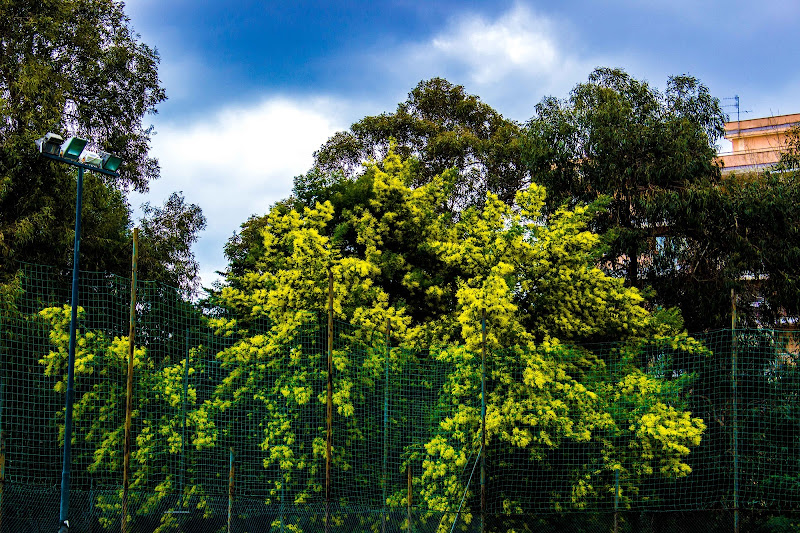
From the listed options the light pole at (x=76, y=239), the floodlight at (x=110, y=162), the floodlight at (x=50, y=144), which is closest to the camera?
the light pole at (x=76, y=239)

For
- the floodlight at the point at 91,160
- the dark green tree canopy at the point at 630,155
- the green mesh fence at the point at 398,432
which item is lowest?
the green mesh fence at the point at 398,432

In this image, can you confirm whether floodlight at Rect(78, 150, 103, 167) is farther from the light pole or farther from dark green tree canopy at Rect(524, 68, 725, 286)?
dark green tree canopy at Rect(524, 68, 725, 286)

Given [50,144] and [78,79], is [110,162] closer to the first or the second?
[50,144]

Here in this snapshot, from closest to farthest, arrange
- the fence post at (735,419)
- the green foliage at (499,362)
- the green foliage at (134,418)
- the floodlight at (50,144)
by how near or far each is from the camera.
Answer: the floodlight at (50,144)
the fence post at (735,419)
the green foliage at (134,418)
the green foliage at (499,362)

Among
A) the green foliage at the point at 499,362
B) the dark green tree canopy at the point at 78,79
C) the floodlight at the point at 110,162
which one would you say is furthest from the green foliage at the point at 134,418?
the dark green tree canopy at the point at 78,79

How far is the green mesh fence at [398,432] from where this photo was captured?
463 inches

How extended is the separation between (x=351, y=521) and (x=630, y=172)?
34.2 ft

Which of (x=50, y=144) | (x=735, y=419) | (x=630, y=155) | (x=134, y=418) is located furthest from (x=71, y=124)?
(x=735, y=419)

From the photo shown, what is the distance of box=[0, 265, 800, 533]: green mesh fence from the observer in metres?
11.8

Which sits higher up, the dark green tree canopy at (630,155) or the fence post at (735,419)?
the dark green tree canopy at (630,155)

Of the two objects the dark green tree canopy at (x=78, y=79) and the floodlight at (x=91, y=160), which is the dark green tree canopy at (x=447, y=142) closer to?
the dark green tree canopy at (x=78, y=79)

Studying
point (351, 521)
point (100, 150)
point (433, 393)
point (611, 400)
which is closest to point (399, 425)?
point (433, 393)

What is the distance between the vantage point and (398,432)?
1209 centimetres

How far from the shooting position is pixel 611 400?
1263 cm
